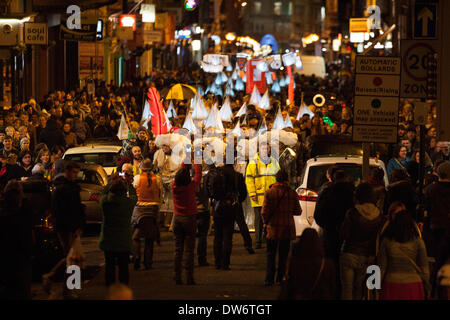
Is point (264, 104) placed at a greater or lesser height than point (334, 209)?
greater

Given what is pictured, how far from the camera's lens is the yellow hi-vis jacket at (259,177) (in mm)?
16062

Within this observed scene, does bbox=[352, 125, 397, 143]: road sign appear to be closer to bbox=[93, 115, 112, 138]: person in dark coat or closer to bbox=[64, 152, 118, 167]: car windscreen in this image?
bbox=[64, 152, 118, 167]: car windscreen

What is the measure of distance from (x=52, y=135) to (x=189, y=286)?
33.3 feet

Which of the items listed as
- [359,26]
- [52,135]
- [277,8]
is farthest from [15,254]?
[277,8]

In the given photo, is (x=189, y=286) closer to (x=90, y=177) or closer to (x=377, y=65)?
(x=377, y=65)

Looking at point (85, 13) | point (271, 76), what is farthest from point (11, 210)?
point (271, 76)

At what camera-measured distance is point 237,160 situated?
1803 cm

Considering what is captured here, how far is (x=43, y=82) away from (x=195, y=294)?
2928cm

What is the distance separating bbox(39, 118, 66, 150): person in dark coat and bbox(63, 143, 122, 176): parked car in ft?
8.11

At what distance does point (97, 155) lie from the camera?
19641mm

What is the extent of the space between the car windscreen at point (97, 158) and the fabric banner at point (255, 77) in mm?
25449

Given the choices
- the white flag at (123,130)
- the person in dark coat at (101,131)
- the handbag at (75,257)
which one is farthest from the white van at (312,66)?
the handbag at (75,257)

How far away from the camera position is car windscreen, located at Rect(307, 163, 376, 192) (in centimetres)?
1488
